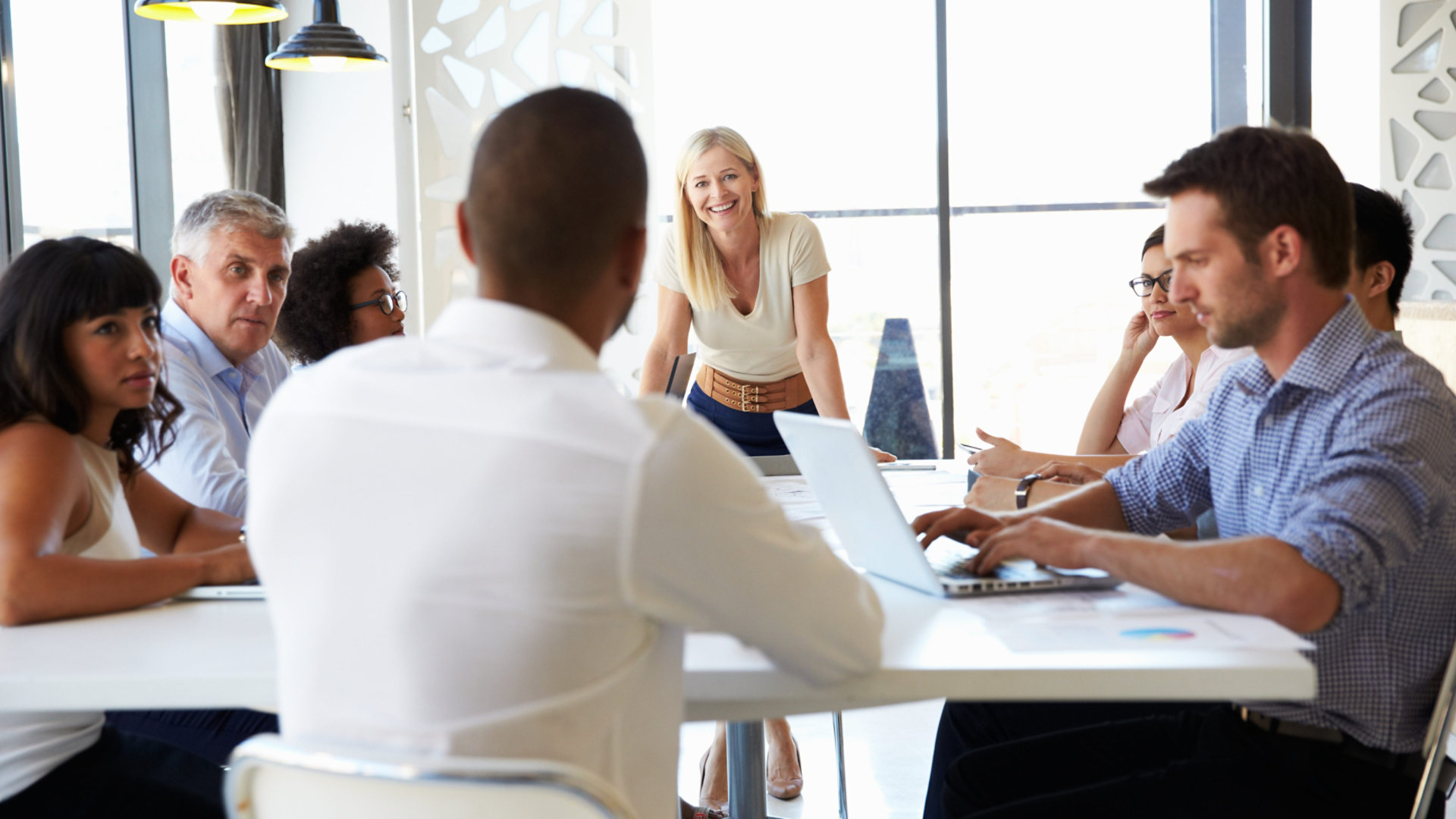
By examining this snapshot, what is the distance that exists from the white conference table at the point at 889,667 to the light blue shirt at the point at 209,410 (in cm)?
68

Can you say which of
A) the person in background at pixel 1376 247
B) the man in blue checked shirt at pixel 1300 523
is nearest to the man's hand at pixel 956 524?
the man in blue checked shirt at pixel 1300 523

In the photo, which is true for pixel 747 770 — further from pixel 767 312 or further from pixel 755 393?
pixel 767 312

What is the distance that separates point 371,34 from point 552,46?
777mm

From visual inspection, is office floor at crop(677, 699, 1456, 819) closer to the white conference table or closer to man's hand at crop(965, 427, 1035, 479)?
man's hand at crop(965, 427, 1035, 479)

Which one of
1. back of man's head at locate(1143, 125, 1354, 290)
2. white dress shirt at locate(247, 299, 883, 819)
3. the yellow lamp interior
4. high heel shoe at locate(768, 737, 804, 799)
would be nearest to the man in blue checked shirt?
back of man's head at locate(1143, 125, 1354, 290)

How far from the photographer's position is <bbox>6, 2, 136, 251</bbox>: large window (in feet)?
12.1

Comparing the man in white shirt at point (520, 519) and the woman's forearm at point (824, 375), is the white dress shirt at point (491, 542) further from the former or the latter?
the woman's forearm at point (824, 375)

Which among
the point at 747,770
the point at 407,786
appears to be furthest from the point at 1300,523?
the point at 747,770

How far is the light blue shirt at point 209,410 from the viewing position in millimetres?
2062

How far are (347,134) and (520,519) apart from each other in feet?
15.5

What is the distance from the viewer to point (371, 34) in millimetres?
5121

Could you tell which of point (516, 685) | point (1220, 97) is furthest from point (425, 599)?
point (1220, 97)

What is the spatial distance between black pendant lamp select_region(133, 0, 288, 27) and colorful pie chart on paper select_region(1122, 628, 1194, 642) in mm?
2413

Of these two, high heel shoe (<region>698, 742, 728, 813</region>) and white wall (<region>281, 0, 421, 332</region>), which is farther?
white wall (<region>281, 0, 421, 332</region>)
